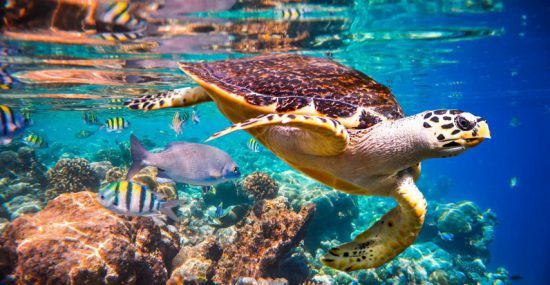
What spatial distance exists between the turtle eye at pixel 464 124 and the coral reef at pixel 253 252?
12.9ft

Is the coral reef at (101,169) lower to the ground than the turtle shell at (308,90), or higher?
lower

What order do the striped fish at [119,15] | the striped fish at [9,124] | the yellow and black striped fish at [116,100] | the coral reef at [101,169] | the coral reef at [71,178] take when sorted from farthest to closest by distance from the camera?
the yellow and black striped fish at [116,100] → the coral reef at [101,169] → the coral reef at [71,178] → the striped fish at [119,15] → the striped fish at [9,124]

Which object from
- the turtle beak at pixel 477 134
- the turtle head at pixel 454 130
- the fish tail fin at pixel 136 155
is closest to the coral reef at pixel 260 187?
the fish tail fin at pixel 136 155

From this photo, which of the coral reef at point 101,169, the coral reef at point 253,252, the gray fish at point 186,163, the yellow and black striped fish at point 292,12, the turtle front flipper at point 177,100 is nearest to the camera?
the turtle front flipper at point 177,100

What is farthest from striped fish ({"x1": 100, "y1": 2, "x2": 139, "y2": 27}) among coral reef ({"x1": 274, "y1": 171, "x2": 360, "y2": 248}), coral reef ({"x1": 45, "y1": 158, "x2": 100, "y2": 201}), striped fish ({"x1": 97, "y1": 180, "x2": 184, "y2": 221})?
coral reef ({"x1": 274, "y1": 171, "x2": 360, "y2": 248})

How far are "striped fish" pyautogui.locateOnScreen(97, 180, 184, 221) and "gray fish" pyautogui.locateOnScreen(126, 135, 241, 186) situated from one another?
1.22 m

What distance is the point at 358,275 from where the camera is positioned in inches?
259

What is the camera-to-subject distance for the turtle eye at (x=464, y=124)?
2.39 m

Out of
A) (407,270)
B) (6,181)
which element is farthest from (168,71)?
(407,270)

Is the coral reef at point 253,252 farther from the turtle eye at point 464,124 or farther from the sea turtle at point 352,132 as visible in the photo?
the turtle eye at point 464,124

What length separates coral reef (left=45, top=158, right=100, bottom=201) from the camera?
9555mm

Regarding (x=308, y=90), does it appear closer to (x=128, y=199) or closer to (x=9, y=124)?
(x=128, y=199)

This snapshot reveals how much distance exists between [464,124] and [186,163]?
4638 millimetres

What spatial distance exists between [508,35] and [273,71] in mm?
14289
